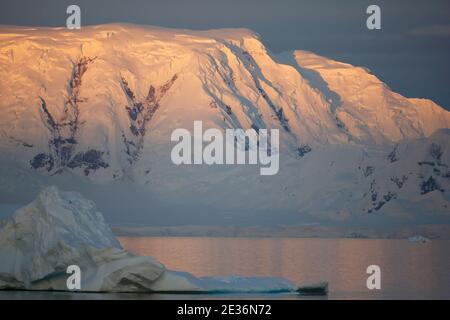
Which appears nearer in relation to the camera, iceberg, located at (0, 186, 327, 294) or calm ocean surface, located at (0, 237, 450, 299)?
iceberg, located at (0, 186, 327, 294)

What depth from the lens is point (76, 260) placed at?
78062 mm

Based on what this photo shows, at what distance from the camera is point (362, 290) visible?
8731cm

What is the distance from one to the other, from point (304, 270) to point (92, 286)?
33.3m

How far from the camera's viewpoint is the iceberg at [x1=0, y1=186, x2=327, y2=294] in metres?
77.9

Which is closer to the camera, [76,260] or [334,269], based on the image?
[76,260]

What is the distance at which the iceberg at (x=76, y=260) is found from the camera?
256 ft

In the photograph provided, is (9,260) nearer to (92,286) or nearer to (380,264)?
(92,286)

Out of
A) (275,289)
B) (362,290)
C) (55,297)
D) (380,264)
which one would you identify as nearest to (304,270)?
(380,264)

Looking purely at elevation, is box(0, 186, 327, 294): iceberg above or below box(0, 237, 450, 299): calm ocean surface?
above

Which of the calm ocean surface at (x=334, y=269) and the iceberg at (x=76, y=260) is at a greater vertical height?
the iceberg at (x=76, y=260)

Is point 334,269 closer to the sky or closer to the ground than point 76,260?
closer to the ground

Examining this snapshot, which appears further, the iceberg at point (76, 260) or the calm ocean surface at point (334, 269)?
the calm ocean surface at point (334, 269)
